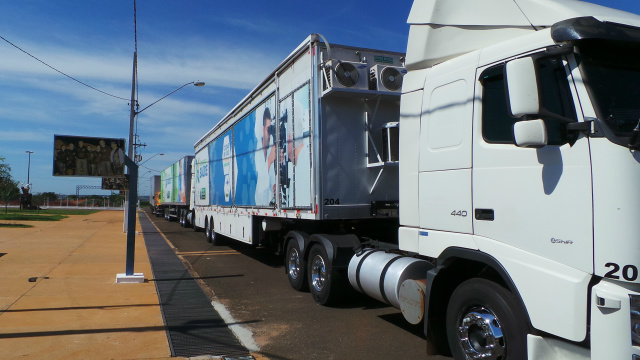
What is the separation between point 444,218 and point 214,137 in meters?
12.4

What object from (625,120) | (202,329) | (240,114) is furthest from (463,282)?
(240,114)

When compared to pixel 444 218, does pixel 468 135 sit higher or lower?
higher

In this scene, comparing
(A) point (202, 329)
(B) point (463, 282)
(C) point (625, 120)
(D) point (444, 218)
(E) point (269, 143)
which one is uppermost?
(E) point (269, 143)

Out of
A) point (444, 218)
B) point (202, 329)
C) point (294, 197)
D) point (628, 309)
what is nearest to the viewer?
point (628, 309)

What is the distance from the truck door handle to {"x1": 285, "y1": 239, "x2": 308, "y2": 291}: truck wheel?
4.25 metres

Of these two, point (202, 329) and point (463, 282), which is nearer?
point (463, 282)

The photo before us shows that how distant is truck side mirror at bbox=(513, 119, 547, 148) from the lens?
3322 millimetres

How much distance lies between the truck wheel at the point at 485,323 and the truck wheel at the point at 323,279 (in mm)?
2818

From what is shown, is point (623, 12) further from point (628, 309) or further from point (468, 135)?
point (628, 309)

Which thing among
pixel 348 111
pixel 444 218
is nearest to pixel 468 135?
pixel 444 218

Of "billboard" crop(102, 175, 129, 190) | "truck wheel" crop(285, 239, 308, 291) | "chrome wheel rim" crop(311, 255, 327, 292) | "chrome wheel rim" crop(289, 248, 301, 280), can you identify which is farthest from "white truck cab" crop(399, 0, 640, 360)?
"billboard" crop(102, 175, 129, 190)

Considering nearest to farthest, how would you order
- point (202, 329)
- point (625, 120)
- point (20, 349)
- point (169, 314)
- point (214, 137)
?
point (625, 120) → point (20, 349) → point (202, 329) → point (169, 314) → point (214, 137)

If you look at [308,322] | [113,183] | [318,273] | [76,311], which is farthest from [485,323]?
[113,183]

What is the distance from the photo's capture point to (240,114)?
12.2 m
